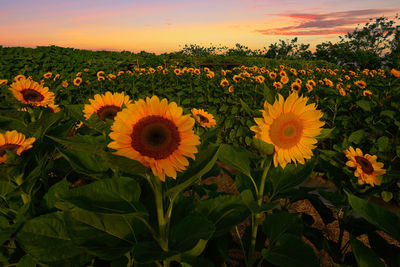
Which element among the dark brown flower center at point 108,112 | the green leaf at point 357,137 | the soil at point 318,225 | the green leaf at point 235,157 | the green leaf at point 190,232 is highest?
the dark brown flower center at point 108,112

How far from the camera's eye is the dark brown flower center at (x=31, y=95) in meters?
2.64

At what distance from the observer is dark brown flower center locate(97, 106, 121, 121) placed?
173 cm

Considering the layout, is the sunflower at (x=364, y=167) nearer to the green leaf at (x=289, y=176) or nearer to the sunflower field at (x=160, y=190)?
the sunflower field at (x=160, y=190)

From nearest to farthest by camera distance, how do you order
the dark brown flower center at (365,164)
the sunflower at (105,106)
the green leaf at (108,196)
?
the green leaf at (108,196), the sunflower at (105,106), the dark brown flower center at (365,164)

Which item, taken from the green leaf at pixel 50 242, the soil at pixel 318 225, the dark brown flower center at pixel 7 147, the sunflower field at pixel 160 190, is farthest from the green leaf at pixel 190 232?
→ the soil at pixel 318 225

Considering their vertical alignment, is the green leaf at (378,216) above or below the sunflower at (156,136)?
Result: below

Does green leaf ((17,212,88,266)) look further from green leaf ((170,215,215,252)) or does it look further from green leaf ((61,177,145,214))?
green leaf ((170,215,215,252))

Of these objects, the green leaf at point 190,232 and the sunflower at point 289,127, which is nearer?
the green leaf at point 190,232

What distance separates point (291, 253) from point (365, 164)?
1298mm

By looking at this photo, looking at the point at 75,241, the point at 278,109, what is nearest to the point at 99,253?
the point at 75,241

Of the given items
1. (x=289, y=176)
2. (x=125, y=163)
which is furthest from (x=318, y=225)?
(x=125, y=163)

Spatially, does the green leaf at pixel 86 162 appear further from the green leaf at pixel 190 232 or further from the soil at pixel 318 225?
the soil at pixel 318 225

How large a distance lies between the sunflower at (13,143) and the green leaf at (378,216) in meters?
1.70

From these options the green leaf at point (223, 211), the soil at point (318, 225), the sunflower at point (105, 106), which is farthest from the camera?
the soil at point (318, 225)
